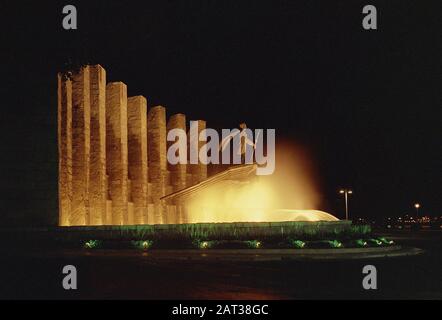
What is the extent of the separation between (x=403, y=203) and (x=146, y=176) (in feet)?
173

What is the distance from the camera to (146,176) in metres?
43.1

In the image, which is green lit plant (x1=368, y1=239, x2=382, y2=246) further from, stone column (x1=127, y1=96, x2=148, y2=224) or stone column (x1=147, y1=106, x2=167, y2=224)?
stone column (x1=147, y1=106, x2=167, y2=224)

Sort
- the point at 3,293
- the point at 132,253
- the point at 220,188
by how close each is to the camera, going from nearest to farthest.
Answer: the point at 3,293
the point at 132,253
the point at 220,188

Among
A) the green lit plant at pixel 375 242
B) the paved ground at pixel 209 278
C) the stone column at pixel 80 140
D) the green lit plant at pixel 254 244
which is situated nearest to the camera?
the paved ground at pixel 209 278

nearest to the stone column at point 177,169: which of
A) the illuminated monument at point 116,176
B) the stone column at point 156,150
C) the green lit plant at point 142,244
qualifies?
the stone column at point 156,150

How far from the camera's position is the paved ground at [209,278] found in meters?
13.1

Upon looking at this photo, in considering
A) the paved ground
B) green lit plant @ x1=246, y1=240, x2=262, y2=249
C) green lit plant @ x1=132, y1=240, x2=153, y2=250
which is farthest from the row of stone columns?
green lit plant @ x1=246, y1=240, x2=262, y2=249

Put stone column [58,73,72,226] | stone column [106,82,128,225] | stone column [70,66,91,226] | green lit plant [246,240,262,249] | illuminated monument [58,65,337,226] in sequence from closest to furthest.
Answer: green lit plant [246,240,262,249], stone column [58,73,72,226], illuminated monument [58,65,337,226], stone column [70,66,91,226], stone column [106,82,128,225]

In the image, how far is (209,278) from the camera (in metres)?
16.2

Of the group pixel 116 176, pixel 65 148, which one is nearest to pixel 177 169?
pixel 116 176

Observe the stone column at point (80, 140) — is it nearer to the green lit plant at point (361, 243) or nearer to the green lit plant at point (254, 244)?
the green lit plant at point (254, 244)

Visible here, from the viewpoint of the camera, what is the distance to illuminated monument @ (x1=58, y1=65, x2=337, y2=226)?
32625mm
